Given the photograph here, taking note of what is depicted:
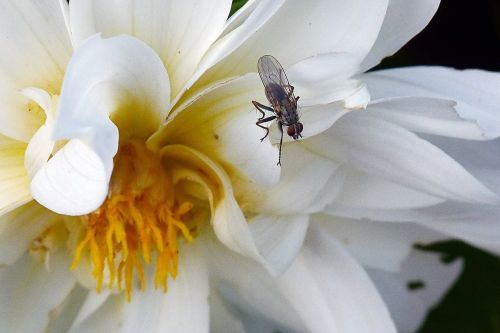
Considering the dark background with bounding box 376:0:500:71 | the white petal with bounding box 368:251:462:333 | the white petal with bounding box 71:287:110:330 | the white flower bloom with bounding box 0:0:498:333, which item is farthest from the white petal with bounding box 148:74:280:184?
the dark background with bounding box 376:0:500:71

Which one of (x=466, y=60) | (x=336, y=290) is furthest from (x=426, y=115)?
(x=466, y=60)

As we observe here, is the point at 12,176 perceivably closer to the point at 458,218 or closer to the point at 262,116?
the point at 262,116

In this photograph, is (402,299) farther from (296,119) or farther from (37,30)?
(37,30)

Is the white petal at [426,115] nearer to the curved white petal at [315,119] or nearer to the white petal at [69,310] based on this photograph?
the curved white petal at [315,119]

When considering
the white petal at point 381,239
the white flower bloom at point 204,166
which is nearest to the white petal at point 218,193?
the white flower bloom at point 204,166

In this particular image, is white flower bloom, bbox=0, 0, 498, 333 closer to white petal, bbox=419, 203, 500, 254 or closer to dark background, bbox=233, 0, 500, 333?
white petal, bbox=419, 203, 500, 254

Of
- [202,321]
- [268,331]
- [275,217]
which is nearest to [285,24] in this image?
[275,217]
